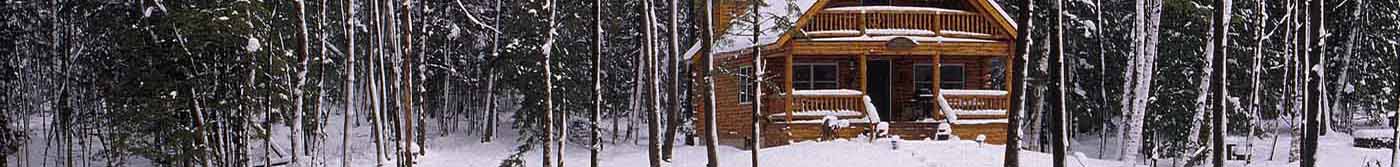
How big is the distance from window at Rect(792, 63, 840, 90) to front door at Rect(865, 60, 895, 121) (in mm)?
822

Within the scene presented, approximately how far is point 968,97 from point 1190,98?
633cm

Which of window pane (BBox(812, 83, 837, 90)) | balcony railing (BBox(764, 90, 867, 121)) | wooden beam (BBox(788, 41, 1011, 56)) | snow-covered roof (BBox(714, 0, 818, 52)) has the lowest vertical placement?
balcony railing (BBox(764, 90, 867, 121))

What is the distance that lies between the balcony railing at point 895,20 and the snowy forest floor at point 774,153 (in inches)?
76.0

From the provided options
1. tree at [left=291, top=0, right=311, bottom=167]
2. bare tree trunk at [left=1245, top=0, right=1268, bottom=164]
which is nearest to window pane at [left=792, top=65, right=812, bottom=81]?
bare tree trunk at [left=1245, top=0, right=1268, bottom=164]

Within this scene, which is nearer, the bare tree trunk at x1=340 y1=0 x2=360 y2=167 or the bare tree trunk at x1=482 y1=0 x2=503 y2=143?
the bare tree trunk at x1=340 y1=0 x2=360 y2=167

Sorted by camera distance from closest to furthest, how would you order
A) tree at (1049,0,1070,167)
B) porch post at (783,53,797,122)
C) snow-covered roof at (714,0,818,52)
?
tree at (1049,0,1070,167) < snow-covered roof at (714,0,818,52) < porch post at (783,53,797,122)

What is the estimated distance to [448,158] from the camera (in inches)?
1074

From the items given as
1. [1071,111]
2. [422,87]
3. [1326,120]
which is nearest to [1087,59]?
[1071,111]

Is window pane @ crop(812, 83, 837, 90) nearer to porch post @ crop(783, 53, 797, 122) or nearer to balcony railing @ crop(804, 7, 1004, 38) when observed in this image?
porch post @ crop(783, 53, 797, 122)

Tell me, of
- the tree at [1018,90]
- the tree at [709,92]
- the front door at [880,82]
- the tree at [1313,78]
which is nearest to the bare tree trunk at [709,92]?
the tree at [709,92]

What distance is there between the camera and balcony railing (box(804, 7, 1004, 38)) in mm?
21016

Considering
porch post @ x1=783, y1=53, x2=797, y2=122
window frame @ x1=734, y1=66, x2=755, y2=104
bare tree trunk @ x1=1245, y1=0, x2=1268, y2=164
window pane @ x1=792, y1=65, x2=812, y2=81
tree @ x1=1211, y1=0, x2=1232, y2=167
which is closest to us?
tree @ x1=1211, y1=0, x2=1232, y2=167

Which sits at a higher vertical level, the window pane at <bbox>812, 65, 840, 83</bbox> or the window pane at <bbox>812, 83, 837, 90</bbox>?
the window pane at <bbox>812, 65, 840, 83</bbox>

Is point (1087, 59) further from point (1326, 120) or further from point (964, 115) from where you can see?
point (964, 115)
